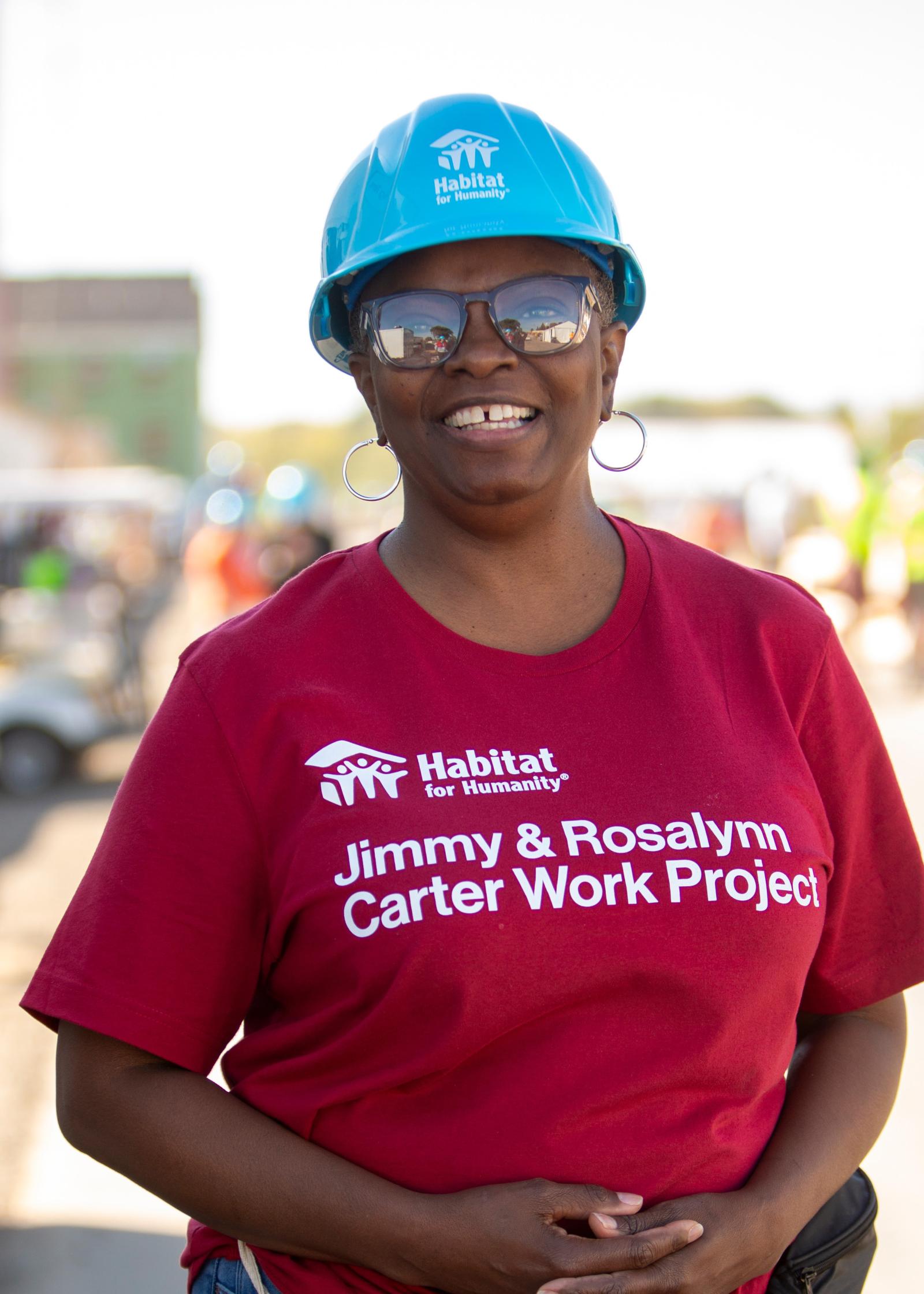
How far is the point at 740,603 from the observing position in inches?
69.3

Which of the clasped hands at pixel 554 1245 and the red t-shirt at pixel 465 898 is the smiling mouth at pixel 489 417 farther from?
the clasped hands at pixel 554 1245

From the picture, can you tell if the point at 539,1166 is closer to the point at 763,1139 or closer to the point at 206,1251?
the point at 763,1139

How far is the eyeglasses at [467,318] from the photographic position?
1.67m

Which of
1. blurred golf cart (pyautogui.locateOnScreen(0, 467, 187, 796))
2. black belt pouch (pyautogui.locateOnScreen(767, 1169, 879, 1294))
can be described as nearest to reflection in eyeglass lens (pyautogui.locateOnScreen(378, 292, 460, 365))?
black belt pouch (pyautogui.locateOnScreen(767, 1169, 879, 1294))

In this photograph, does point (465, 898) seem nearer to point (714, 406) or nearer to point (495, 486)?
point (495, 486)

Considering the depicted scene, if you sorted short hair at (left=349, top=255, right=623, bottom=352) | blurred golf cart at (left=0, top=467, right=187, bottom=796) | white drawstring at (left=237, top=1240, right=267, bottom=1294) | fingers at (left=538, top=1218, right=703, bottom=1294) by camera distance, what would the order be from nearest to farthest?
fingers at (left=538, top=1218, right=703, bottom=1294)
white drawstring at (left=237, top=1240, right=267, bottom=1294)
short hair at (left=349, top=255, right=623, bottom=352)
blurred golf cart at (left=0, top=467, right=187, bottom=796)

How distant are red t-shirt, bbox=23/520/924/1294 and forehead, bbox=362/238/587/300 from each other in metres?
0.41

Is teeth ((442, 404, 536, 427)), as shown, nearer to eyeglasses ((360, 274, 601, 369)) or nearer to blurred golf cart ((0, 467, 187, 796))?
eyeglasses ((360, 274, 601, 369))

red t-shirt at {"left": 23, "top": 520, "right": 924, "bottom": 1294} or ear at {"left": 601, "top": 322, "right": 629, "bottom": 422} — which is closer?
red t-shirt at {"left": 23, "top": 520, "right": 924, "bottom": 1294}

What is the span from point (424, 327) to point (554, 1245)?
1067mm

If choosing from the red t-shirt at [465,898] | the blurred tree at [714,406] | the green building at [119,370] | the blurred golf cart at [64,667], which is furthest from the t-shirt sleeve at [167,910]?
the blurred tree at [714,406]

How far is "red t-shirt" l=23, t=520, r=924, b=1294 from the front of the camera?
1462 millimetres

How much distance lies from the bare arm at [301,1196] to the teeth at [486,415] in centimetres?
84

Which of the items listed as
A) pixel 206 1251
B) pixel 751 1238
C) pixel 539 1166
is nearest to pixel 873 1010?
pixel 751 1238
